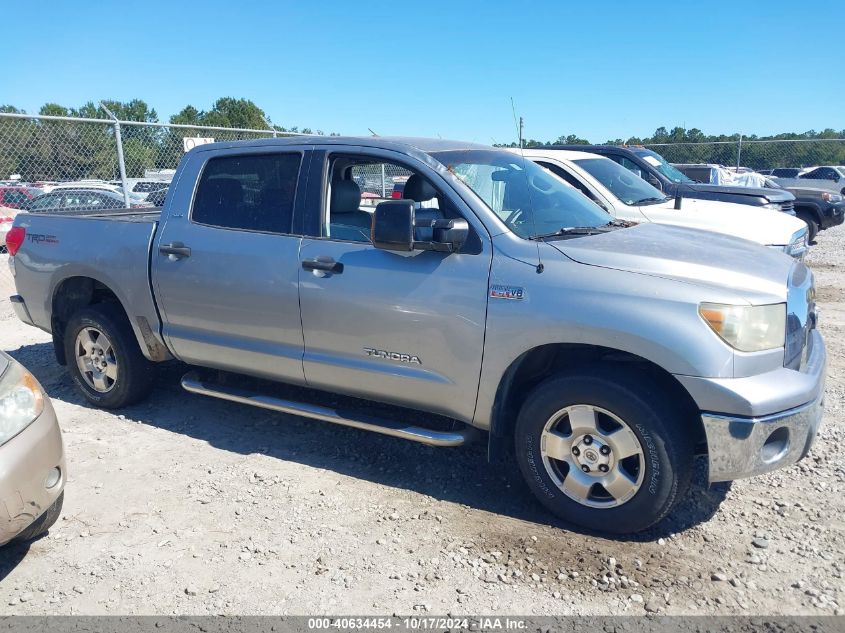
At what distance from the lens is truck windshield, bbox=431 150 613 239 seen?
153 inches

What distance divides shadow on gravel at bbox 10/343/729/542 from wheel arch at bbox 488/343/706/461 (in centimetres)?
31

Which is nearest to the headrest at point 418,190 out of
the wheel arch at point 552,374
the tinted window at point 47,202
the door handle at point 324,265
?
the door handle at point 324,265

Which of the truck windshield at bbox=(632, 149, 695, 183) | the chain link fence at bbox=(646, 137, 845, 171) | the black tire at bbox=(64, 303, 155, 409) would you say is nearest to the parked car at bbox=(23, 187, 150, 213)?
the black tire at bbox=(64, 303, 155, 409)

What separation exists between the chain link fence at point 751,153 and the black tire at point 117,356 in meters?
20.1

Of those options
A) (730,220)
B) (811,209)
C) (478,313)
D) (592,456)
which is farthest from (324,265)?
(811,209)

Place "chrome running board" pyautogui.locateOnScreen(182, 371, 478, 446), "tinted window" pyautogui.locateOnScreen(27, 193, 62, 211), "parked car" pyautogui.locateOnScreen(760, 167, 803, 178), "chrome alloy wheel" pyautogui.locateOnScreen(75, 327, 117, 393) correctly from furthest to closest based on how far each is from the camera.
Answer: "parked car" pyautogui.locateOnScreen(760, 167, 803, 178)
"tinted window" pyautogui.locateOnScreen(27, 193, 62, 211)
"chrome alloy wheel" pyautogui.locateOnScreen(75, 327, 117, 393)
"chrome running board" pyautogui.locateOnScreen(182, 371, 478, 446)

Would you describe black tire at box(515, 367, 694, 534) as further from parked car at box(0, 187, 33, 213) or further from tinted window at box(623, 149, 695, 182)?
parked car at box(0, 187, 33, 213)

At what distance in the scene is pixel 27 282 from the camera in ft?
18.0

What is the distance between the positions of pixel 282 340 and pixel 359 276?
2.43ft

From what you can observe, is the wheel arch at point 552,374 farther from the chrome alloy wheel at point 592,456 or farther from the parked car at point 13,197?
the parked car at point 13,197

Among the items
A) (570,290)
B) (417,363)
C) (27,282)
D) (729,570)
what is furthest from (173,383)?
(729,570)

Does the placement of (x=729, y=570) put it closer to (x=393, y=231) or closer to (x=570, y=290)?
(x=570, y=290)

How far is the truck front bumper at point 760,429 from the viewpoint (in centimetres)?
306

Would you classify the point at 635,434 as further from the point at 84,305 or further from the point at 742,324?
the point at 84,305
